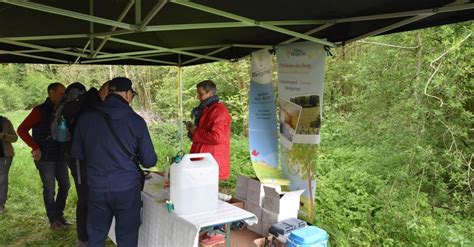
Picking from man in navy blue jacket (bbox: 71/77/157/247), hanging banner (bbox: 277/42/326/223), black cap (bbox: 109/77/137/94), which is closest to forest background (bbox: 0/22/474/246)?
hanging banner (bbox: 277/42/326/223)

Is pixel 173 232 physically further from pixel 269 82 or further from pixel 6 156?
pixel 6 156

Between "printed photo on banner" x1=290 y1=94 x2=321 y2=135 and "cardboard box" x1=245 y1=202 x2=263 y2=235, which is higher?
"printed photo on banner" x1=290 y1=94 x2=321 y2=135

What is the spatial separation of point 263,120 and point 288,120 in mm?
483

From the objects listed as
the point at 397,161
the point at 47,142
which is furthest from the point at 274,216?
the point at 397,161

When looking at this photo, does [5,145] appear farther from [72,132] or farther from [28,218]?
[72,132]

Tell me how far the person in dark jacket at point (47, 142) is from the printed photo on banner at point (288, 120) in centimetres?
216

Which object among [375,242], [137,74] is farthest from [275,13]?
[137,74]

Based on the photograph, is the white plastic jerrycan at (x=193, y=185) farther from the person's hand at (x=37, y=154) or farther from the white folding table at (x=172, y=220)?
the person's hand at (x=37, y=154)

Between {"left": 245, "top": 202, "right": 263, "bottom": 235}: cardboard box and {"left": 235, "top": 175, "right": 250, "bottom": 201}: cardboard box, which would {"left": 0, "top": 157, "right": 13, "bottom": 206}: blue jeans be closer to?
{"left": 235, "top": 175, "right": 250, "bottom": 201}: cardboard box

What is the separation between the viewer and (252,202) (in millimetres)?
3244

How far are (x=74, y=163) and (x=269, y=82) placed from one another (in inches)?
82.3

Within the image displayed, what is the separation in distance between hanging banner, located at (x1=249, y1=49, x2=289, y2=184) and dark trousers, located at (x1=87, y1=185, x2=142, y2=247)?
1771 mm

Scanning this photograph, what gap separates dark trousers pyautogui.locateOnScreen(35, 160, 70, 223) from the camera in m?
3.74

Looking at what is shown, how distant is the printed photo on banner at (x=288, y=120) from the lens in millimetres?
3513
